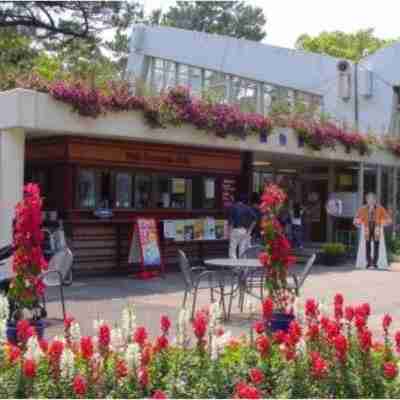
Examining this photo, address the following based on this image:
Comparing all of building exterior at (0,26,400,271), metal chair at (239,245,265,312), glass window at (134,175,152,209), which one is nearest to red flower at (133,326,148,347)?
metal chair at (239,245,265,312)

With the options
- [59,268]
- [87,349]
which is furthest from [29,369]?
[59,268]

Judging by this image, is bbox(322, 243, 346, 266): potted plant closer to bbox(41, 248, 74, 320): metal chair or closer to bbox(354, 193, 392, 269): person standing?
bbox(354, 193, 392, 269): person standing

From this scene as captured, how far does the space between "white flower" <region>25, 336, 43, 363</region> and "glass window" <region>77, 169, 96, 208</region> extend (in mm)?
9453

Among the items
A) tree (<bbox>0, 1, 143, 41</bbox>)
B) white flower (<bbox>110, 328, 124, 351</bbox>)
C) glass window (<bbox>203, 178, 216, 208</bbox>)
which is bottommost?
white flower (<bbox>110, 328, 124, 351</bbox>)

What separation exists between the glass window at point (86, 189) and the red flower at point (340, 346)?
9.73 m

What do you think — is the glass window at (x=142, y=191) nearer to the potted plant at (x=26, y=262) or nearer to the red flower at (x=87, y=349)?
the potted plant at (x=26, y=262)

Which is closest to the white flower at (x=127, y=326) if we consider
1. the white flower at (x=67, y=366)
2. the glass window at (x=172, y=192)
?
the white flower at (x=67, y=366)

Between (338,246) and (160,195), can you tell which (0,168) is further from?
(338,246)

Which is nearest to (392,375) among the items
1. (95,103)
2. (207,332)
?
(207,332)

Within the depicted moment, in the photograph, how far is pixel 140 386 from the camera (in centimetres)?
419

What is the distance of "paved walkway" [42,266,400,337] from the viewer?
345 inches

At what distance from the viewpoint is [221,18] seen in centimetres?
5319

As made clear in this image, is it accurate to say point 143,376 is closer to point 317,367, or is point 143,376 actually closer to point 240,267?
point 317,367

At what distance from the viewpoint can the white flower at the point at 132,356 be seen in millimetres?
4168
